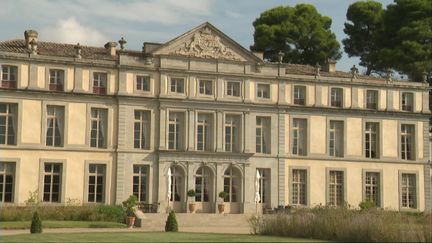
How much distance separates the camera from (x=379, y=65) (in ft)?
199

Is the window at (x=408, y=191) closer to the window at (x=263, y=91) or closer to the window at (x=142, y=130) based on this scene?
the window at (x=263, y=91)

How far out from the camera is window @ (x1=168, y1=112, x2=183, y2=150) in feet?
144

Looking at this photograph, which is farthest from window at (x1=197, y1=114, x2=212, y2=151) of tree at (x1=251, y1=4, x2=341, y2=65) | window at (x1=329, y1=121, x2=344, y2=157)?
tree at (x1=251, y1=4, x2=341, y2=65)

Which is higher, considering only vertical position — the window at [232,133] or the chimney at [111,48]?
the chimney at [111,48]

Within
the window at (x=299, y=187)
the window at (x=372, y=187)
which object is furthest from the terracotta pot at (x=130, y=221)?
the window at (x=372, y=187)

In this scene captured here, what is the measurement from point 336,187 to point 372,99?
5.90 meters

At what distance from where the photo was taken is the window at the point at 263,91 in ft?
151

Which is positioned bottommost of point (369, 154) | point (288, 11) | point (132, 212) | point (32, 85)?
→ point (132, 212)

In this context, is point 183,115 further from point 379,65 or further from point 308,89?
point 379,65

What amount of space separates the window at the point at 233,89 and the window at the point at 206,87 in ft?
3.25

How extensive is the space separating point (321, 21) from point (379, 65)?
19.1ft

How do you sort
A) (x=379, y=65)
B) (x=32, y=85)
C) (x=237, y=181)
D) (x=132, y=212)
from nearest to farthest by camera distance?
(x=132, y=212) → (x=32, y=85) → (x=237, y=181) → (x=379, y=65)

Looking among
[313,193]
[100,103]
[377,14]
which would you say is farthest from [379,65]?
[100,103]

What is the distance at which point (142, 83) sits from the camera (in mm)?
43906
